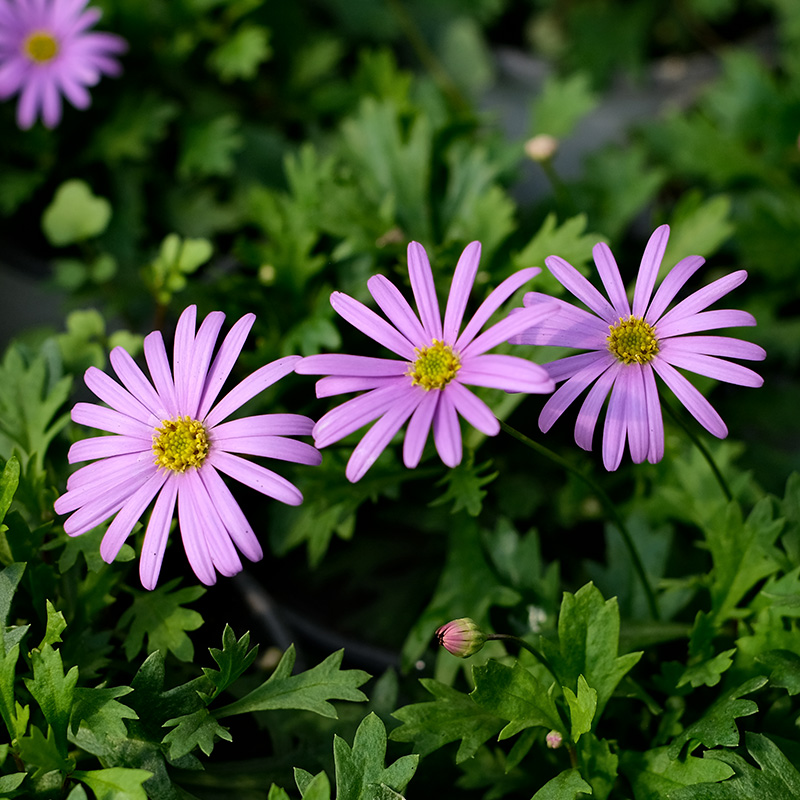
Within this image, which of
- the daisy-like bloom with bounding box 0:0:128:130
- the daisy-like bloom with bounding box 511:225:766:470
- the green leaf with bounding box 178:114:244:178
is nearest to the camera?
the daisy-like bloom with bounding box 511:225:766:470

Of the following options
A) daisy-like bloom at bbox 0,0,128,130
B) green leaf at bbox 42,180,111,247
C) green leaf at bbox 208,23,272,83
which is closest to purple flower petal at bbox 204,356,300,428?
green leaf at bbox 42,180,111,247

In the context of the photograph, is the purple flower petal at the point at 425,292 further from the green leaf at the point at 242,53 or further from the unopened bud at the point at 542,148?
the green leaf at the point at 242,53

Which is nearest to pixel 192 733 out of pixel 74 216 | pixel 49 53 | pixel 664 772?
pixel 664 772

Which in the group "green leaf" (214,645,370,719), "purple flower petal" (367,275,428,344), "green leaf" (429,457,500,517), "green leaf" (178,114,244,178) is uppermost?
"green leaf" (178,114,244,178)

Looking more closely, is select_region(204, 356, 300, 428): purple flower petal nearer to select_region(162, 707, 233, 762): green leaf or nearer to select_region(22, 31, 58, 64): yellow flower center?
select_region(162, 707, 233, 762): green leaf

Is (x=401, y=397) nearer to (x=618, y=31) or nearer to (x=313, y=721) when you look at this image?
(x=313, y=721)

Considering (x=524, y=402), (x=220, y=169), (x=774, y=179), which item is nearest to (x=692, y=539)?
(x=524, y=402)

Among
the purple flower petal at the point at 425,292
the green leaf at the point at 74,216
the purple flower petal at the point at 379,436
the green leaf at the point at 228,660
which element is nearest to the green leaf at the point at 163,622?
the green leaf at the point at 228,660
